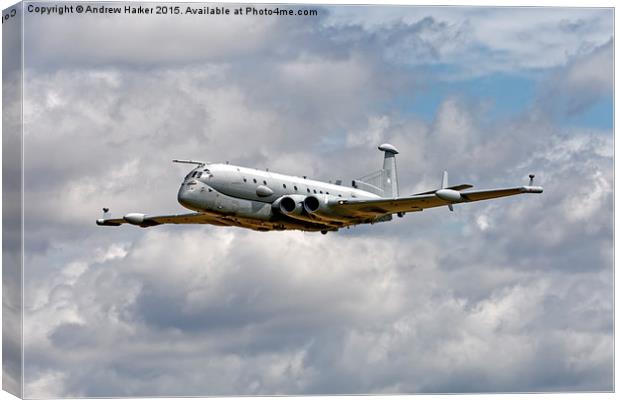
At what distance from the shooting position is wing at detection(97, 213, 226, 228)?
8662 centimetres

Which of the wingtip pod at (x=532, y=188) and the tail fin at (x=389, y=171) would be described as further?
the tail fin at (x=389, y=171)

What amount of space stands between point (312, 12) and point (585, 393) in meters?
23.3

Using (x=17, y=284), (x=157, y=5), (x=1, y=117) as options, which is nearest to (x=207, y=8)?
(x=157, y=5)

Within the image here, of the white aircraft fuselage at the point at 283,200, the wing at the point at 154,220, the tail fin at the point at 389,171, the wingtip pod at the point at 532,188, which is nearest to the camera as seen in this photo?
the wingtip pod at the point at 532,188

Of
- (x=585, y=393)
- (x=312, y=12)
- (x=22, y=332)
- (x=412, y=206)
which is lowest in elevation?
(x=585, y=393)

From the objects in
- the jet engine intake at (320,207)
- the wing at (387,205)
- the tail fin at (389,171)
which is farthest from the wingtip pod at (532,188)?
the tail fin at (389,171)

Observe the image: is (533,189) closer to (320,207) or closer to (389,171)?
(320,207)

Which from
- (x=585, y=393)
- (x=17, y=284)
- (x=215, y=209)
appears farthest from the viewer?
(x=215, y=209)

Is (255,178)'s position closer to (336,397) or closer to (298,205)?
(298,205)

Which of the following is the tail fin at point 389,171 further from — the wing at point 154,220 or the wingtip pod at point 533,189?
the wingtip pod at point 533,189

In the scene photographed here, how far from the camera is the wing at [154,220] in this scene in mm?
86625

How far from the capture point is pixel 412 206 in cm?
8225

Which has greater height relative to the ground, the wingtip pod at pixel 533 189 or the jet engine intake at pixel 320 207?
the jet engine intake at pixel 320 207

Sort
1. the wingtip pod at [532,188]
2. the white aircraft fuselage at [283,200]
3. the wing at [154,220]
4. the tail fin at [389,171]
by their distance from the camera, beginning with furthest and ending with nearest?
the tail fin at [389,171]
the wing at [154,220]
the white aircraft fuselage at [283,200]
the wingtip pod at [532,188]
